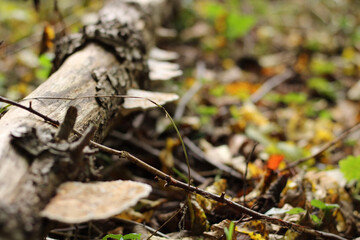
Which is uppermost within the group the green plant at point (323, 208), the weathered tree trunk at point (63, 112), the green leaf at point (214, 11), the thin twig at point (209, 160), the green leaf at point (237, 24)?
the green leaf at point (214, 11)

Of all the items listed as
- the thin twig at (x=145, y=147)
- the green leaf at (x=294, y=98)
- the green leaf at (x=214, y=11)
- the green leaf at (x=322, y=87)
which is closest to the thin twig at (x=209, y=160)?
the thin twig at (x=145, y=147)

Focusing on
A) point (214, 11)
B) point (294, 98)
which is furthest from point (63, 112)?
point (214, 11)

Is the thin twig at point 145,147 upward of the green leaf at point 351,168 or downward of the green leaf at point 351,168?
downward

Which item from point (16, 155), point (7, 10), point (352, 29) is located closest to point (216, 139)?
point (16, 155)

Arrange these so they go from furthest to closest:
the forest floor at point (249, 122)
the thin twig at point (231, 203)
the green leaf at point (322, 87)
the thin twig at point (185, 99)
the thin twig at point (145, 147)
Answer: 1. the green leaf at point (322, 87)
2. the thin twig at point (185, 99)
3. the thin twig at point (145, 147)
4. the forest floor at point (249, 122)
5. the thin twig at point (231, 203)

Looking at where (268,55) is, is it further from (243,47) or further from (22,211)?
(22,211)

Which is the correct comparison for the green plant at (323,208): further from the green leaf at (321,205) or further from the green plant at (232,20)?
the green plant at (232,20)
